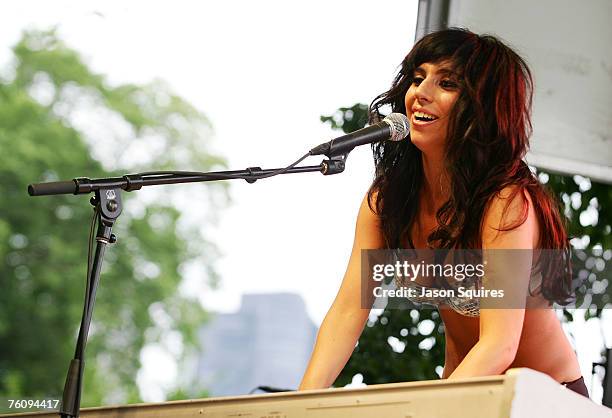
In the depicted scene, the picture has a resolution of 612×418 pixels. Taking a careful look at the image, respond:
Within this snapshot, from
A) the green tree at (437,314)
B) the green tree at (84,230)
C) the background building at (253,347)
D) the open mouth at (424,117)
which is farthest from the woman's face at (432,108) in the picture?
the green tree at (84,230)

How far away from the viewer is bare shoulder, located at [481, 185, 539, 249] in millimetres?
1767

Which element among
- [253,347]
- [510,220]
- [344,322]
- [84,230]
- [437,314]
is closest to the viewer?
[510,220]

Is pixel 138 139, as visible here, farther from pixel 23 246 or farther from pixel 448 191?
pixel 448 191

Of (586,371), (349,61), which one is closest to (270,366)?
(349,61)

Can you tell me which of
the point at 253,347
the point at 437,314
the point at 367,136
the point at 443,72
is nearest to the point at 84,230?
the point at 253,347

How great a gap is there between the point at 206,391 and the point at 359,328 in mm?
7104

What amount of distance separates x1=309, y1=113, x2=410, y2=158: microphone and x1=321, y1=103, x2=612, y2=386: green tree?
5.94 ft

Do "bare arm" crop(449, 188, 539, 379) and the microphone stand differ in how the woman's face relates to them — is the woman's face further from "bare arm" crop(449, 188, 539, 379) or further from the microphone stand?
the microphone stand

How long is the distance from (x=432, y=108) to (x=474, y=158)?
134 millimetres

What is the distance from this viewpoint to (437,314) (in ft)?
11.7

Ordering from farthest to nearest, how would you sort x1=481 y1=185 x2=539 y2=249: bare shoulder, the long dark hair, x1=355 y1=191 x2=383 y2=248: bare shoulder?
x1=355 y1=191 x2=383 y2=248: bare shoulder
the long dark hair
x1=481 y1=185 x2=539 y2=249: bare shoulder

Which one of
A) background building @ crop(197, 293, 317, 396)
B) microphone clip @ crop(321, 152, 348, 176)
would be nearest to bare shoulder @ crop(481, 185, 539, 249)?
microphone clip @ crop(321, 152, 348, 176)

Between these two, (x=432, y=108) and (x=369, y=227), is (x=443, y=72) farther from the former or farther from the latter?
(x=369, y=227)

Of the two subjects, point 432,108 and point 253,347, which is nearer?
point 432,108
